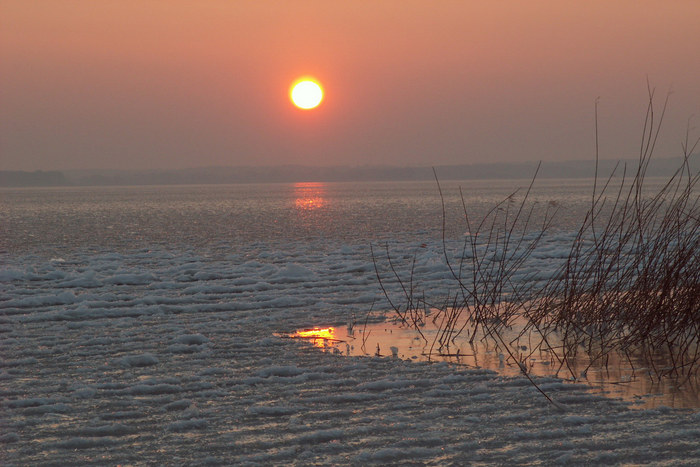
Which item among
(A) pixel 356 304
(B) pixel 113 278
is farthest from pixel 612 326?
(B) pixel 113 278

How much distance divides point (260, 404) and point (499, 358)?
258 cm

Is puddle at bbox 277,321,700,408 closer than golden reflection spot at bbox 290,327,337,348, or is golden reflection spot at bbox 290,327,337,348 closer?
puddle at bbox 277,321,700,408

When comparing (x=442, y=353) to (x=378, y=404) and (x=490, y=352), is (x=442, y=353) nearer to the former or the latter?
(x=490, y=352)

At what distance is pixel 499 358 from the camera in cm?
712

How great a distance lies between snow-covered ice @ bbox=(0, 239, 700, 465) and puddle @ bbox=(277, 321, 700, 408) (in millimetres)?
245

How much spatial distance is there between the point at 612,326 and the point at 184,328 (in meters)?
5.02

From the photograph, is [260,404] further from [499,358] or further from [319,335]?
[319,335]

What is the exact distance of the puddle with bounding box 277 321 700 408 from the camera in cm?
575

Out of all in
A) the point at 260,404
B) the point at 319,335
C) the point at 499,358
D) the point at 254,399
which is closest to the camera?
the point at 260,404

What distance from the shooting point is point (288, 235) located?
2516cm

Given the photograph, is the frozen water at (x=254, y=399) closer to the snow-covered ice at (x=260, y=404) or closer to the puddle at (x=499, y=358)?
the snow-covered ice at (x=260, y=404)

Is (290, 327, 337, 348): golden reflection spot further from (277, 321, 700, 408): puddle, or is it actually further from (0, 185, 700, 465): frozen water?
(0, 185, 700, 465): frozen water

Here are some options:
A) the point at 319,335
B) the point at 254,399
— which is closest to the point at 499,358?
the point at 319,335

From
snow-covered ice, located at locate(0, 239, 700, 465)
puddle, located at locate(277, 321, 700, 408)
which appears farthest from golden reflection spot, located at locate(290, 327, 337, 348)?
snow-covered ice, located at locate(0, 239, 700, 465)
